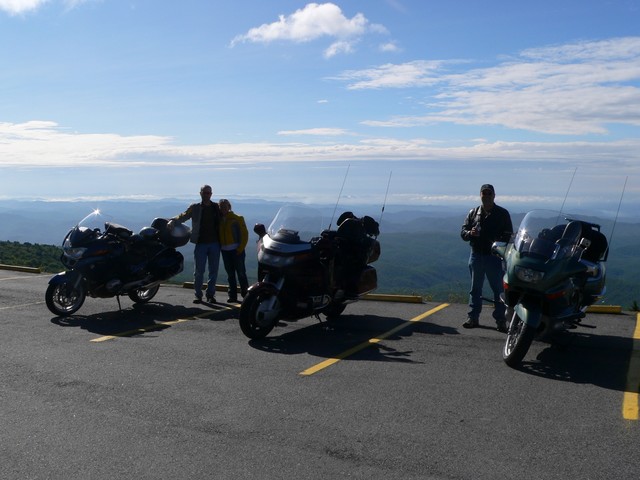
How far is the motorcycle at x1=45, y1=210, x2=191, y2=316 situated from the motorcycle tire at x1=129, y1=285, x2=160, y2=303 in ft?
0.34

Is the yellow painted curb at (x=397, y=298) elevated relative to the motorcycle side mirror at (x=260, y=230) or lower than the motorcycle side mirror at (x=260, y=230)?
lower

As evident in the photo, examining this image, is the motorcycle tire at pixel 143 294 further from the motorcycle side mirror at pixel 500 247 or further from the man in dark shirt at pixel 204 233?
the motorcycle side mirror at pixel 500 247

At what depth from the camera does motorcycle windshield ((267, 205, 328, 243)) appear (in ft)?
28.9

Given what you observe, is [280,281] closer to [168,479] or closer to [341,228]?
[341,228]

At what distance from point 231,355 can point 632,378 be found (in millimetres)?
4301

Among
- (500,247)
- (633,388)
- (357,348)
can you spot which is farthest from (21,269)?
(633,388)

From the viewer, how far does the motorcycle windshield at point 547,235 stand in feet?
22.7

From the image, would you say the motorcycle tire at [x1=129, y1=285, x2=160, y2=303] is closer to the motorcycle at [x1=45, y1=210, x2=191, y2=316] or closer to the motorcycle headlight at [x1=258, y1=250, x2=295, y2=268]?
the motorcycle at [x1=45, y1=210, x2=191, y2=316]

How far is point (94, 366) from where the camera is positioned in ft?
23.4

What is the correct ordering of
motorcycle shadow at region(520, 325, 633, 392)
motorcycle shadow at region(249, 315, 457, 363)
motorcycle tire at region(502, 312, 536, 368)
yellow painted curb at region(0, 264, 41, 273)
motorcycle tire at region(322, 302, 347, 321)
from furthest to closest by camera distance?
1. yellow painted curb at region(0, 264, 41, 273)
2. motorcycle tire at region(322, 302, 347, 321)
3. motorcycle shadow at region(249, 315, 457, 363)
4. motorcycle tire at region(502, 312, 536, 368)
5. motorcycle shadow at region(520, 325, 633, 392)

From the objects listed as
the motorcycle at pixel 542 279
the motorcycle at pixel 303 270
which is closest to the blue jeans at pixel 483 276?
the motorcycle at pixel 542 279

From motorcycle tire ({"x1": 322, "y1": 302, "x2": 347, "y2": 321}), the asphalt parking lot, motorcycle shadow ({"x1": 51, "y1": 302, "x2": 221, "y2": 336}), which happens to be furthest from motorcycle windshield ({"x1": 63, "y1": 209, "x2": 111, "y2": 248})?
motorcycle tire ({"x1": 322, "y1": 302, "x2": 347, "y2": 321})

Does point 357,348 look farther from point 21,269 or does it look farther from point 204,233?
point 21,269

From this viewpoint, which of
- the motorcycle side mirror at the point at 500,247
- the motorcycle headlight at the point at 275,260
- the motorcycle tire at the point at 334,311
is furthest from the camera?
the motorcycle tire at the point at 334,311
